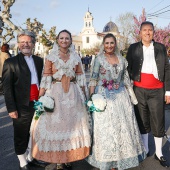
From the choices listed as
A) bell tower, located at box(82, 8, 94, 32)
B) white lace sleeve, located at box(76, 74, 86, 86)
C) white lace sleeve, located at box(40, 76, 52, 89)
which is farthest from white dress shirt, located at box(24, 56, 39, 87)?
bell tower, located at box(82, 8, 94, 32)

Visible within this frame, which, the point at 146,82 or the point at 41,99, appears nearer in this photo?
the point at 41,99

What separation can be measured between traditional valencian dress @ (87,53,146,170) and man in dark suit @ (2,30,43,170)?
33.4 inches

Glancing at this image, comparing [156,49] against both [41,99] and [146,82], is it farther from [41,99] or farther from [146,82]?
[41,99]

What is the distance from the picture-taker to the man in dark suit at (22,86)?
10.3ft

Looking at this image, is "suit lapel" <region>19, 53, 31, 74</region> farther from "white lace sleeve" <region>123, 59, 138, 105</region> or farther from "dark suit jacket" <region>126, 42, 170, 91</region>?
"dark suit jacket" <region>126, 42, 170, 91</region>

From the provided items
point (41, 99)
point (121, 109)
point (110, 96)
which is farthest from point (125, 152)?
point (41, 99)

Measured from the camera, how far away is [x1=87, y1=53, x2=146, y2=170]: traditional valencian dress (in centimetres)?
309

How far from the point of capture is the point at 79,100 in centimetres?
327

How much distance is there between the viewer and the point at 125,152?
3092 millimetres

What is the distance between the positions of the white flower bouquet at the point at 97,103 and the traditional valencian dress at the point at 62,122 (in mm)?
155

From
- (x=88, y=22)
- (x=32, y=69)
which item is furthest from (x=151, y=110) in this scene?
(x=88, y=22)

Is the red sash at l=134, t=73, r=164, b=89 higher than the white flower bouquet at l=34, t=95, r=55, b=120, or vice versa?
the red sash at l=134, t=73, r=164, b=89

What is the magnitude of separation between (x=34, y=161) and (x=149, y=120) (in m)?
1.89

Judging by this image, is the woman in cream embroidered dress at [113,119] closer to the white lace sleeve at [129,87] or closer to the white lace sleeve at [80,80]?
the white lace sleeve at [129,87]
